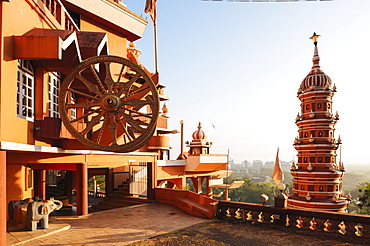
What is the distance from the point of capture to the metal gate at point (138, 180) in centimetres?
2426

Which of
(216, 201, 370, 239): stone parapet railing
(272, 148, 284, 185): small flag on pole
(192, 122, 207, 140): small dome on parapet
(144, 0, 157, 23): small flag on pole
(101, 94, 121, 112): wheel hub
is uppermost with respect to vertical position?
(144, 0, 157, 23): small flag on pole

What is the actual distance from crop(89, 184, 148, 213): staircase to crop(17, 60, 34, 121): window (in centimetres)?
1186

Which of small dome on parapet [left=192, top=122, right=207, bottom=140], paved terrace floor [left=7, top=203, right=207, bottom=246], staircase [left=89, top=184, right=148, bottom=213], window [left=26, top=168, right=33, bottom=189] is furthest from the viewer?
small dome on parapet [left=192, top=122, right=207, bottom=140]

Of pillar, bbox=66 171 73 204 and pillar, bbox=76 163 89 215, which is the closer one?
pillar, bbox=76 163 89 215

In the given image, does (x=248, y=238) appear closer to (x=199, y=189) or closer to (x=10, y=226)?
(x=10, y=226)

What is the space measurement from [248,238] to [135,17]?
754 inches

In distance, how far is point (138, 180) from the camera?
25.7 m

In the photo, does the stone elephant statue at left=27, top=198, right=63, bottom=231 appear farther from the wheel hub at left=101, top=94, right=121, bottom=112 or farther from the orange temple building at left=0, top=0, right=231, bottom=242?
the wheel hub at left=101, top=94, right=121, bottom=112

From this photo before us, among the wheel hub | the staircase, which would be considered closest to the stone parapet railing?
the staircase

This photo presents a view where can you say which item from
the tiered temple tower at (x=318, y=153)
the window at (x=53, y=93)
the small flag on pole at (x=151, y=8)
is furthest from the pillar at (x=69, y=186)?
the tiered temple tower at (x=318, y=153)

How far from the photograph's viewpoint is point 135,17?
24156 mm

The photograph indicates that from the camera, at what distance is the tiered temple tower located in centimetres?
2853

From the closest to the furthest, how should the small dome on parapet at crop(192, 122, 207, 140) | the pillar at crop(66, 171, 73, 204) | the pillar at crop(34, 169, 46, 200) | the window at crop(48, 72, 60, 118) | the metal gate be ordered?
the window at crop(48, 72, 60, 118) < the pillar at crop(34, 169, 46, 200) < the metal gate < the pillar at crop(66, 171, 73, 204) < the small dome on parapet at crop(192, 122, 207, 140)

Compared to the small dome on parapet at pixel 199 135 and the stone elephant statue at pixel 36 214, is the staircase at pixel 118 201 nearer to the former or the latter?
the stone elephant statue at pixel 36 214
